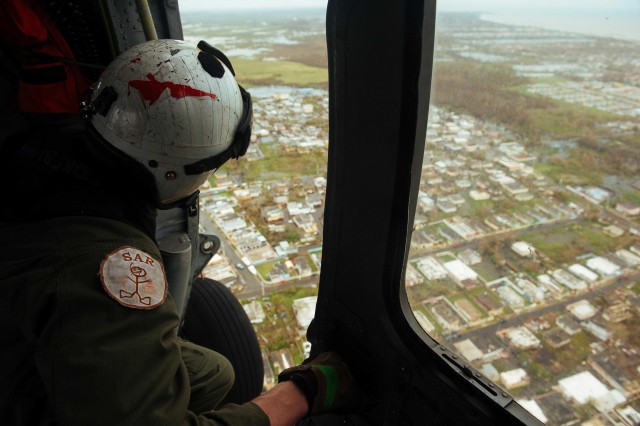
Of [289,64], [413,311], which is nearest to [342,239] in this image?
[413,311]

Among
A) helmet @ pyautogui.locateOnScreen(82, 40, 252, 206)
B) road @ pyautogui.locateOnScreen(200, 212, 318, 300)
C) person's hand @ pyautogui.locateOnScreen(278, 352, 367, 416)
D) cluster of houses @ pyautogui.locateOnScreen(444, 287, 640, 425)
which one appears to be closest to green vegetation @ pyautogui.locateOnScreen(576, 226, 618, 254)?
cluster of houses @ pyautogui.locateOnScreen(444, 287, 640, 425)

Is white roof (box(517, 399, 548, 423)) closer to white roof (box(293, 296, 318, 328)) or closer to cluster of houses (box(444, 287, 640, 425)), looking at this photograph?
cluster of houses (box(444, 287, 640, 425))

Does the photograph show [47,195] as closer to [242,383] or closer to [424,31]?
[424,31]

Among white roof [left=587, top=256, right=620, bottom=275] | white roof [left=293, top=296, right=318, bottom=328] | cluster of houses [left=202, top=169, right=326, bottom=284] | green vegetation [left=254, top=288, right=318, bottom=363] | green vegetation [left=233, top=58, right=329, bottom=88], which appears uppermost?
green vegetation [left=233, top=58, right=329, bottom=88]

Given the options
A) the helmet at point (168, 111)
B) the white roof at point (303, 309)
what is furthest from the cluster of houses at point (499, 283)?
the white roof at point (303, 309)

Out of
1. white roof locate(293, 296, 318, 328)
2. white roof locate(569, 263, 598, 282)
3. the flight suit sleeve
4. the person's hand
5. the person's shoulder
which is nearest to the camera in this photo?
the flight suit sleeve

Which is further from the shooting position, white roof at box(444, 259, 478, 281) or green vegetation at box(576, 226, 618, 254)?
white roof at box(444, 259, 478, 281)

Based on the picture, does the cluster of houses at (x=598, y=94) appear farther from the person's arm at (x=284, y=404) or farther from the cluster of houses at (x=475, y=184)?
the person's arm at (x=284, y=404)
